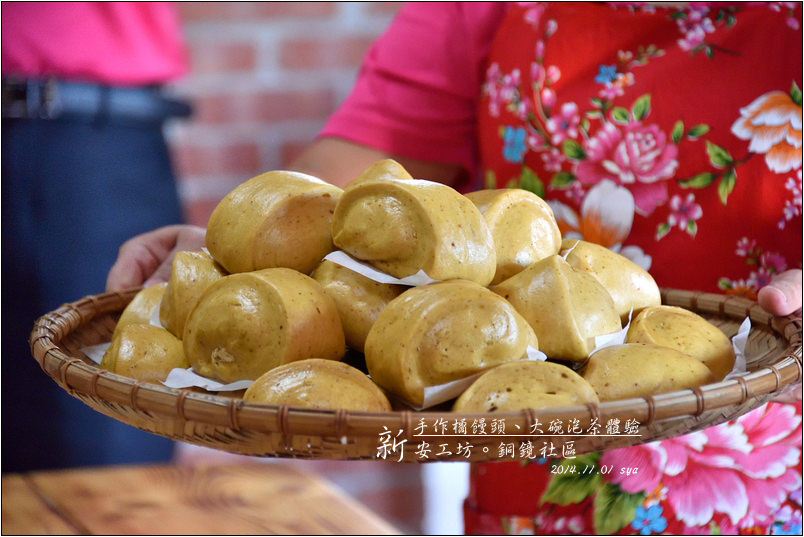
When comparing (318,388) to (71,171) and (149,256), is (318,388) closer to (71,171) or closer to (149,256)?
(149,256)

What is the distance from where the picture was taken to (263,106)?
1.39 meters

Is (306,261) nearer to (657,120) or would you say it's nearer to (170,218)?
(657,120)

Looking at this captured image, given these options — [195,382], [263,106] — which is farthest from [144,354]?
[263,106]

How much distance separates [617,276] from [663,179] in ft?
0.80

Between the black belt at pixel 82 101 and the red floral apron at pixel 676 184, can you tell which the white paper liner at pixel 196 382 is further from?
the black belt at pixel 82 101

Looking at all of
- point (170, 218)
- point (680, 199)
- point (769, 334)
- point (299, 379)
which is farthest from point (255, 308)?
point (170, 218)

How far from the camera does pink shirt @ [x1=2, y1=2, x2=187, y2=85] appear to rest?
1.21m

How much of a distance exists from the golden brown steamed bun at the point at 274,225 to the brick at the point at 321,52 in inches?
31.9

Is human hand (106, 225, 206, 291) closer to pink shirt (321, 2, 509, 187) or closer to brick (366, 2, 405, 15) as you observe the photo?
pink shirt (321, 2, 509, 187)

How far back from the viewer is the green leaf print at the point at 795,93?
2.60 ft

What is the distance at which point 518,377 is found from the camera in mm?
483

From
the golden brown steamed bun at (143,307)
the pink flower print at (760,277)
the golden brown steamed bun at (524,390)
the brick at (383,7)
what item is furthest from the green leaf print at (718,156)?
the brick at (383,7)

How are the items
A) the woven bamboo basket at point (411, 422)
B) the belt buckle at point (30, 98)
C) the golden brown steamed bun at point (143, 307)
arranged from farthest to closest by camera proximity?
the belt buckle at point (30, 98) < the golden brown steamed bun at point (143, 307) < the woven bamboo basket at point (411, 422)

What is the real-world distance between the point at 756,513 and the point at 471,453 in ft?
1.71
